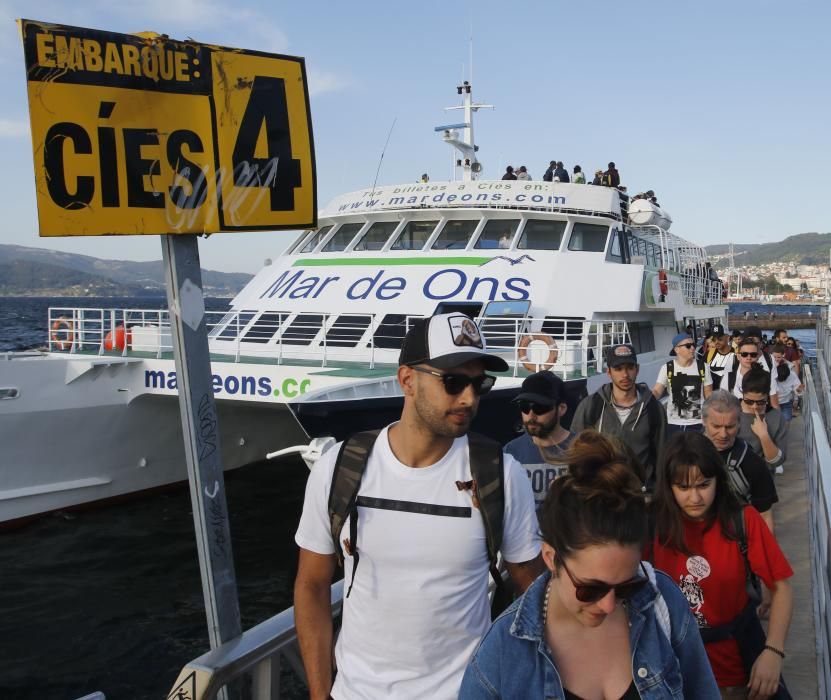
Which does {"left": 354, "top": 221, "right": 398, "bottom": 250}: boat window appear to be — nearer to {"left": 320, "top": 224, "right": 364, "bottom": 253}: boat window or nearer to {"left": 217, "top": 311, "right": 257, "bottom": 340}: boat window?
{"left": 320, "top": 224, "right": 364, "bottom": 253}: boat window

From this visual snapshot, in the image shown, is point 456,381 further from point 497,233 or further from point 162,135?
point 497,233

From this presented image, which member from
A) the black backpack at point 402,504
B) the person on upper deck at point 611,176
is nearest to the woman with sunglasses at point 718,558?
the black backpack at point 402,504

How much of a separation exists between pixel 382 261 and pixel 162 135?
34.3 feet

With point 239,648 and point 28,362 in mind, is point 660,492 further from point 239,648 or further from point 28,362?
point 28,362

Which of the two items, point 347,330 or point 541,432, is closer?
point 541,432

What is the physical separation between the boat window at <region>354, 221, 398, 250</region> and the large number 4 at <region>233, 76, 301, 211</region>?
1113cm

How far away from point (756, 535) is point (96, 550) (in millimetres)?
8778

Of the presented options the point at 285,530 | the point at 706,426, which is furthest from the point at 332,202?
the point at 706,426

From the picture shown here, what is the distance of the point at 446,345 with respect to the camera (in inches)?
Answer: 90.9

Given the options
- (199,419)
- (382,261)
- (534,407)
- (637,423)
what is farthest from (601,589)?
(382,261)

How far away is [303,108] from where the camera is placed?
2521mm

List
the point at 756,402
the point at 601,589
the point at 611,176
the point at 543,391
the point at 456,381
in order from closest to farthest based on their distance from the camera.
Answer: the point at 601,589, the point at 456,381, the point at 543,391, the point at 756,402, the point at 611,176

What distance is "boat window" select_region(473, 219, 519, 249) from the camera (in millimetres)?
12883

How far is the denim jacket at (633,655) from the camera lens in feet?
5.56
